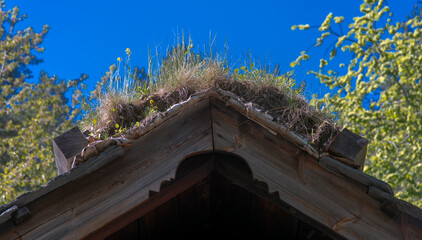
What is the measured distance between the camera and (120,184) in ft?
8.45

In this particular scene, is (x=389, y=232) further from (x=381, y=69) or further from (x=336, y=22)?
(x=381, y=69)

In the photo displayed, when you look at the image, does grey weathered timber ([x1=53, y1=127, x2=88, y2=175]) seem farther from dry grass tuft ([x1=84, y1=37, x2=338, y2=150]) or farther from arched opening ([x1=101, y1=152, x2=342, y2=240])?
arched opening ([x1=101, y1=152, x2=342, y2=240])

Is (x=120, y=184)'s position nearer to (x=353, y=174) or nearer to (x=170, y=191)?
(x=170, y=191)

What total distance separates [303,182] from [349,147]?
297 mm

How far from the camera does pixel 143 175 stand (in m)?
2.63

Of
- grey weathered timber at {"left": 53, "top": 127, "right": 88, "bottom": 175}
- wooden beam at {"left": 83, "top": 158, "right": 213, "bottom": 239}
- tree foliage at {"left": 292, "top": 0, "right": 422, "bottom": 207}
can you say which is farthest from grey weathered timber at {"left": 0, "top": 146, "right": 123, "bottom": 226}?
tree foliage at {"left": 292, "top": 0, "right": 422, "bottom": 207}

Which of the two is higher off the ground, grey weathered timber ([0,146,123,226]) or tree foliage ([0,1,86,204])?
tree foliage ([0,1,86,204])

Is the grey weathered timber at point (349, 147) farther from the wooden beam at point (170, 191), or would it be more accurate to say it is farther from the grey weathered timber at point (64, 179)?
the grey weathered timber at point (64, 179)

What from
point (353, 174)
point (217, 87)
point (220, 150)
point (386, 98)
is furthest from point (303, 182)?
point (386, 98)

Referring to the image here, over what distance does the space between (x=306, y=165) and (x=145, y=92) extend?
116 cm

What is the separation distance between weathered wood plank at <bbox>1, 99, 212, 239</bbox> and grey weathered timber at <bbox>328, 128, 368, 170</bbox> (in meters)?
0.65

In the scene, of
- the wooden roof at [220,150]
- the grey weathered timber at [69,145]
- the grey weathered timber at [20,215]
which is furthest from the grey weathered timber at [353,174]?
the grey weathered timber at [20,215]

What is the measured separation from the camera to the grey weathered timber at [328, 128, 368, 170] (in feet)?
8.70

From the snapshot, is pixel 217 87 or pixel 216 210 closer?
pixel 217 87
